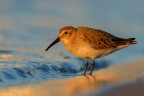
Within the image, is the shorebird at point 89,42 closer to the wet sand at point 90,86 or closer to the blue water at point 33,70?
the blue water at point 33,70

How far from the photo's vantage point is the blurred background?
12.0 meters

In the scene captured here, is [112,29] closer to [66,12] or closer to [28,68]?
[66,12]

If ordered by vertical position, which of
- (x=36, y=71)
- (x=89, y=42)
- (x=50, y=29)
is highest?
(x=89, y=42)

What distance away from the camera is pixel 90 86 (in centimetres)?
1026

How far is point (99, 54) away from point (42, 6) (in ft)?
17.4

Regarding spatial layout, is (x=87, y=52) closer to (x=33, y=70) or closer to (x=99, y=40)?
(x=99, y=40)

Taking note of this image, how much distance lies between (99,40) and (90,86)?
9.45ft

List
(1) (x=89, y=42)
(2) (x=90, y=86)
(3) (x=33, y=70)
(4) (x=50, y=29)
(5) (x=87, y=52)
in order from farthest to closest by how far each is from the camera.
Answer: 1. (4) (x=50, y=29)
2. (1) (x=89, y=42)
3. (5) (x=87, y=52)
4. (3) (x=33, y=70)
5. (2) (x=90, y=86)

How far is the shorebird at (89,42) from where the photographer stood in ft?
42.0

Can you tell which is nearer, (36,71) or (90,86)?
(90,86)

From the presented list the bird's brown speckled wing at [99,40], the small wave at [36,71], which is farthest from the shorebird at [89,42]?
the small wave at [36,71]

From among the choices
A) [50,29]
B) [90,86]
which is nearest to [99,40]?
[90,86]

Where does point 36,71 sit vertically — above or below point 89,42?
below

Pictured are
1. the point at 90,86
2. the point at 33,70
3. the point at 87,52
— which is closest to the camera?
the point at 90,86
